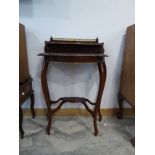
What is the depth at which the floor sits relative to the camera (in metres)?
1.54

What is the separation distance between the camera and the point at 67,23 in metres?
2.13

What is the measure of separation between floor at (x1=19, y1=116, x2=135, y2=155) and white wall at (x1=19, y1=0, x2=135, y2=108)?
293 mm

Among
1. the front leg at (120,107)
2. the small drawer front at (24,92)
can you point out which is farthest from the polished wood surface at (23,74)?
the front leg at (120,107)

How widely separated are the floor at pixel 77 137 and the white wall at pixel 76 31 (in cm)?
29

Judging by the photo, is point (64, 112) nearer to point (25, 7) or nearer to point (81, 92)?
point (81, 92)

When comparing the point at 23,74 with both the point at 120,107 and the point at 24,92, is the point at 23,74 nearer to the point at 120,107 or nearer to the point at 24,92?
the point at 24,92

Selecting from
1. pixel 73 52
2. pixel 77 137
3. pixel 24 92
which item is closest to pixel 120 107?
pixel 77 137

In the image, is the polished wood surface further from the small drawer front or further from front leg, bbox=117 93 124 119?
front leg, bbox=117 93 124 119

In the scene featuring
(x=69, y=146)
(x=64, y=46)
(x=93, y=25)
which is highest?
(x=93, y=25)

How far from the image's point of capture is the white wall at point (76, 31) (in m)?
2.11

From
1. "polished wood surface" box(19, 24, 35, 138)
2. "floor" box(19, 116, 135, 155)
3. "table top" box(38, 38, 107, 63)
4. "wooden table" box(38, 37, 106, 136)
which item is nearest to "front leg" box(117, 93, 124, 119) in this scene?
"floor" box(19, 116, 135, 155)

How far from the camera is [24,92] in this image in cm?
185
